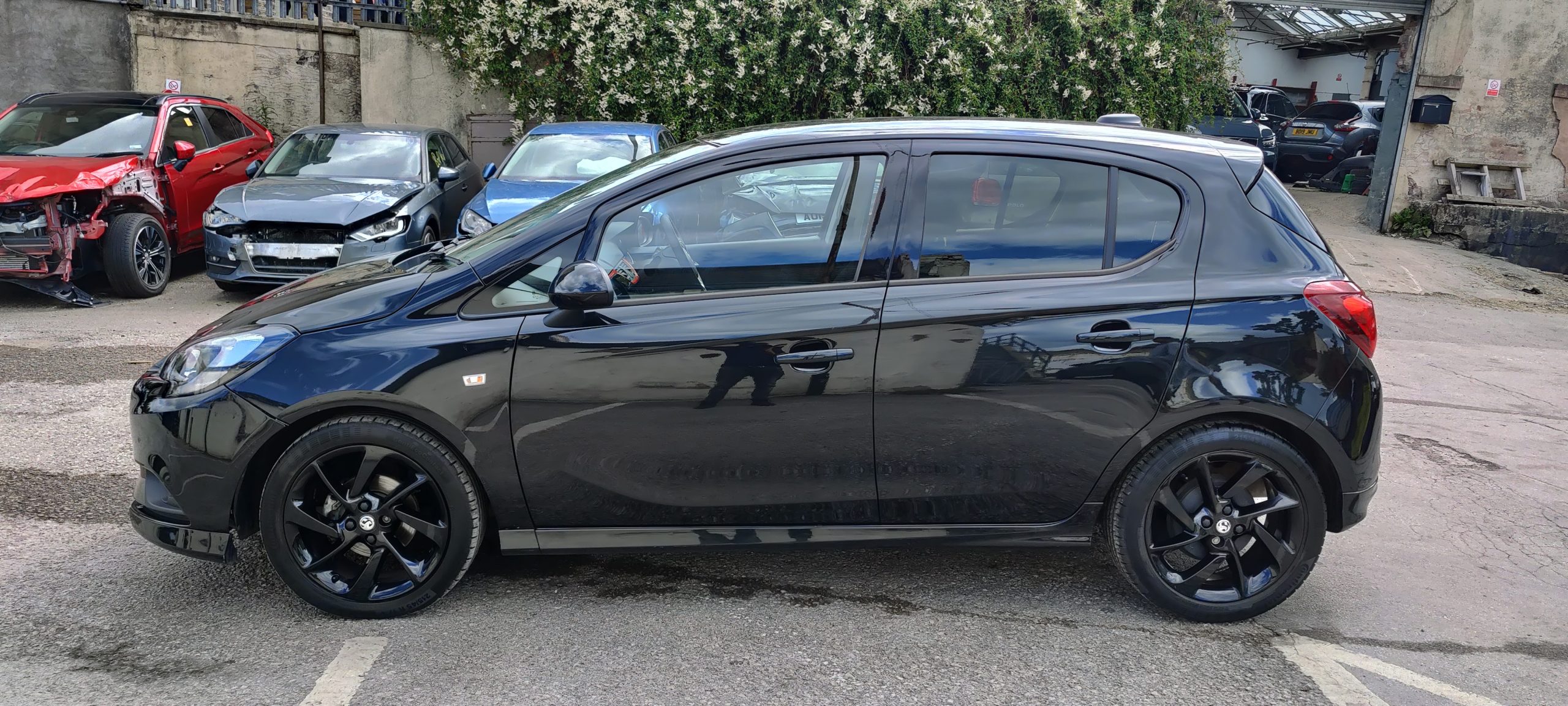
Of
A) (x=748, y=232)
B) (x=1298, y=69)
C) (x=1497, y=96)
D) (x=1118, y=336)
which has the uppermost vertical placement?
(x=1298, y=69)

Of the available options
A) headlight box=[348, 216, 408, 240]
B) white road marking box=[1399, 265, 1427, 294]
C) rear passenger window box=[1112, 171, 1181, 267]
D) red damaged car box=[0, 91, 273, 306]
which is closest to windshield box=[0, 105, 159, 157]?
red damaged car box=[0, 91, 273, 306]

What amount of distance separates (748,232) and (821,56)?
11186 mm

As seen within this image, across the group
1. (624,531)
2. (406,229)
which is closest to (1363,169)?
(406,229)

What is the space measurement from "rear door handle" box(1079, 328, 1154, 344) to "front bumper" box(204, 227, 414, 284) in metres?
6.63

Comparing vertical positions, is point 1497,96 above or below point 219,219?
above

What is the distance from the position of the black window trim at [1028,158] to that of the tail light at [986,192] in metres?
0.11

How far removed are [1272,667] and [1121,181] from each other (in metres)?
1.63

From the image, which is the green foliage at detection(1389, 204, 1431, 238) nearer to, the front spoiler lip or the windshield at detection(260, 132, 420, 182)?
the windshield at detection(260, 132, 420, 182)

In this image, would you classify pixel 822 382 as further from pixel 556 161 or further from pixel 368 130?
pixel 368 130

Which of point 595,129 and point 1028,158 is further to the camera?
point 595,129

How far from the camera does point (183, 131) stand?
1002cm

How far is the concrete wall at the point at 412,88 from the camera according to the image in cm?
1501

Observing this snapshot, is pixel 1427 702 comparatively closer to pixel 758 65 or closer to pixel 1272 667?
pixel 1272 667

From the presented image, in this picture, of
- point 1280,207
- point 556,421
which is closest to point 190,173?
point 556,421
